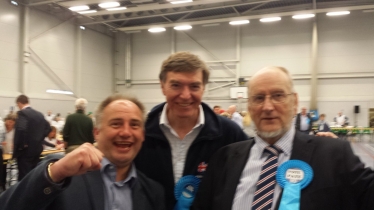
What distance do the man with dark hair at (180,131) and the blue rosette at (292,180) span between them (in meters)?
0.59

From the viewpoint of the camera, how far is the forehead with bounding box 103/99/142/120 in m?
1.66

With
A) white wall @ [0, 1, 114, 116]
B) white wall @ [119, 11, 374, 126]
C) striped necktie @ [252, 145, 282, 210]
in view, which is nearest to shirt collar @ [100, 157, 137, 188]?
striped necktie @ [252, 145, 282, 210]

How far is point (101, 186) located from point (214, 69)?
1582cm

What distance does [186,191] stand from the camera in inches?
75.9

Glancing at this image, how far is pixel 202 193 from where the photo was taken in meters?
1.80

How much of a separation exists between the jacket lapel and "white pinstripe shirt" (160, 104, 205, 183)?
1.99 ft

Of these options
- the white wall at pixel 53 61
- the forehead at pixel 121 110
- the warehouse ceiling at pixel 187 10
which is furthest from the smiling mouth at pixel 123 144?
the warehouse ceiling at pixel 187 10

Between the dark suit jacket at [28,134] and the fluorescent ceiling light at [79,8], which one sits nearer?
the dark suit jacket at [28,134]

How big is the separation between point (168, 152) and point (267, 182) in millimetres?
698

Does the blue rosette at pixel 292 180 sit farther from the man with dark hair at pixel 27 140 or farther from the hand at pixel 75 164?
the man with dark hair at pixel 27 140

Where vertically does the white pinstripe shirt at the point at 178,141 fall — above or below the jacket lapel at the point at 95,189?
above

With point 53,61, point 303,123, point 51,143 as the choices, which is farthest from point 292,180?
point 53,61

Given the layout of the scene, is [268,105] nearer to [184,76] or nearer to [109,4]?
[184,76]

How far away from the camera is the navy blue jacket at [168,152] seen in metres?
1.99
